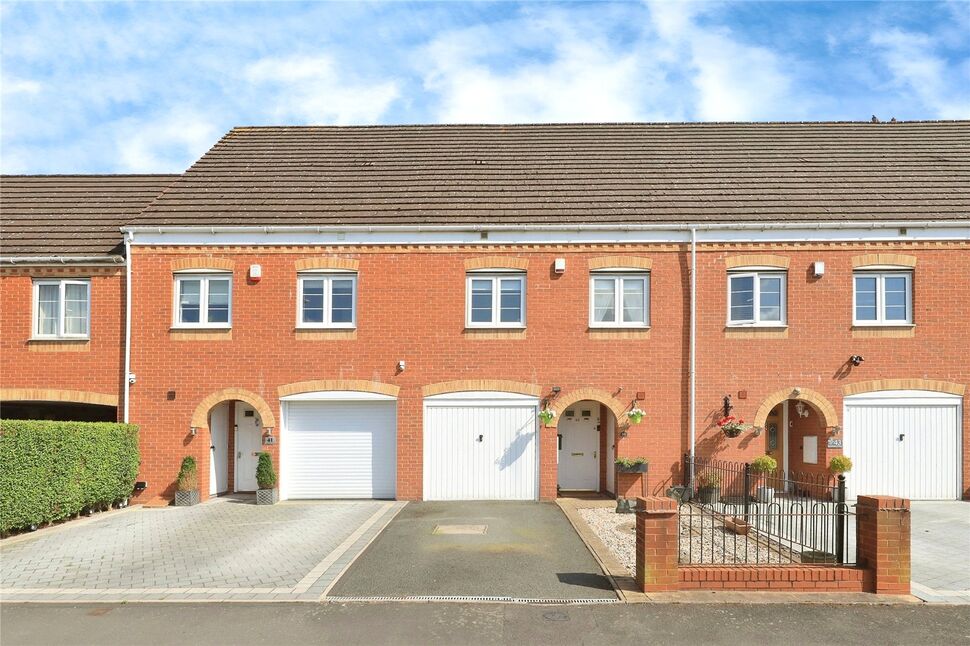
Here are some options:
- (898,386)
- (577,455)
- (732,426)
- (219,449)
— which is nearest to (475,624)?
(732,426)

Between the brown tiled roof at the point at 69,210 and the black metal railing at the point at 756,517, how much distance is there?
14.2 m

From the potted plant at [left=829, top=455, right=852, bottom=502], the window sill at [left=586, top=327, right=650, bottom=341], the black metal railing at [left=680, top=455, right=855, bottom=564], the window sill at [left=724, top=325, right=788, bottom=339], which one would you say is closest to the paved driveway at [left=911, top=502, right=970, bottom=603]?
the black metal railing at [left=680, top=455, right=855, bottom=564]

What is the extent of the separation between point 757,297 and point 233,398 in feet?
39.6

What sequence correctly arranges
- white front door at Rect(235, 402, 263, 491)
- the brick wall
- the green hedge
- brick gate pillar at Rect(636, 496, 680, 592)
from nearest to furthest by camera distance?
brick gate pillar at Rect(636, 496, 680, 592), the green hedge, the brick wall, white front door at Rect(235, 402, 263, 491)

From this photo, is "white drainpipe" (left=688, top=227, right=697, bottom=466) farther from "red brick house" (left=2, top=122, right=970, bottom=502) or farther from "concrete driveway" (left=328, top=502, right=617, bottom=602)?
"concrete driveway" (left=328, top=502, right=617, bottom=602)

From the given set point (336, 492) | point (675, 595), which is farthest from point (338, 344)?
point (675, 595)

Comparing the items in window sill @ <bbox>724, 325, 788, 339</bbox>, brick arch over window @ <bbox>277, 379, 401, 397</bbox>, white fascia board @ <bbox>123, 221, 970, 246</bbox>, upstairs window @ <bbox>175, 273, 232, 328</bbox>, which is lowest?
brick arch over window @ <bbox>277, 379, 401, 397</bbox>

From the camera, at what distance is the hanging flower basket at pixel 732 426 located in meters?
15.1

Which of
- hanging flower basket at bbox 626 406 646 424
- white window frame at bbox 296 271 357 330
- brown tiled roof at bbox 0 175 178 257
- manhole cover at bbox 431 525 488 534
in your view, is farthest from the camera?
brown tiled roof at bbox 0 175 178 257

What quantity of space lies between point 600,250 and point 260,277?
778 cm

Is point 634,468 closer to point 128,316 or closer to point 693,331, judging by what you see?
point 693,331

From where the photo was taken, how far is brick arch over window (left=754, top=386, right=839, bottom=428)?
50.6 ft

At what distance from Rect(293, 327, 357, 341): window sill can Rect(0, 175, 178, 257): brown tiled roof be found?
16.1ft

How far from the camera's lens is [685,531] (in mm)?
12000
